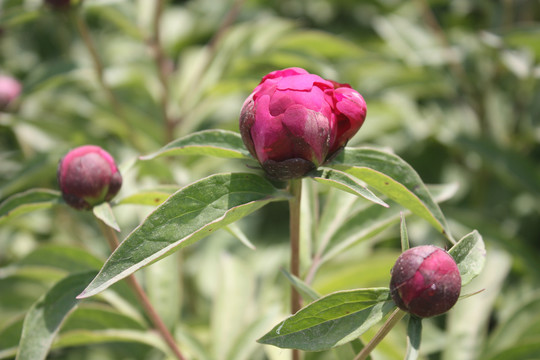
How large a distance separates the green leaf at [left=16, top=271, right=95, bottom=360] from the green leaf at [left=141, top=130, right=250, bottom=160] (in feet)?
0.93

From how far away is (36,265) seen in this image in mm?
1241

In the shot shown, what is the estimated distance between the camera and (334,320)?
80 centimetres

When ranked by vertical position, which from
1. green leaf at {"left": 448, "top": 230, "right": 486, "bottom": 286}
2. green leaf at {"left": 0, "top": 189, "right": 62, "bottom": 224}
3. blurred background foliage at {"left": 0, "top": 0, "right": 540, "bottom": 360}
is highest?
green leaf at {"left": 448, "top": 230, "right": 486, "bottom": 286}

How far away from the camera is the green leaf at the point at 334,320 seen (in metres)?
0.78

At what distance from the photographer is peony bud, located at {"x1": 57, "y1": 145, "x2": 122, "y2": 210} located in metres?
0.94

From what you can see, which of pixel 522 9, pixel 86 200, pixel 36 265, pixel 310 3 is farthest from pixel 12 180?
pixel 522 9

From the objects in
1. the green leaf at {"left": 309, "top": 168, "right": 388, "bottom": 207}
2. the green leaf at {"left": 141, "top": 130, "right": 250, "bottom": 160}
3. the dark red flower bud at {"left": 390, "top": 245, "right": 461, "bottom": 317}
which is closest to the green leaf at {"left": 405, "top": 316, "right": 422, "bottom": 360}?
the dark red flower bud at {"left": 390, "top": 245, "right": 461, "bottom": 317}

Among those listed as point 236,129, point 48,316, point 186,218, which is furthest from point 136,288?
point 236,129

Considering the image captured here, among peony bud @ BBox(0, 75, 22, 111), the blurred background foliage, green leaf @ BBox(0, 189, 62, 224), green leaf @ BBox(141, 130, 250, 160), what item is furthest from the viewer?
peony bud @ BBox(0, 75, 22, 111)

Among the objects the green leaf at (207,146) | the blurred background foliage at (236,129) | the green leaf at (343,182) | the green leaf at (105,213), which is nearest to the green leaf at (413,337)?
A: the green leaf at (343,182)

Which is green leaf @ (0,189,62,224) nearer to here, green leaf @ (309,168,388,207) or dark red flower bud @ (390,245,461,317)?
green leaf @ (309,168,388,207)

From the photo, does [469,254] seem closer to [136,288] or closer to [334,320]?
[334,320]

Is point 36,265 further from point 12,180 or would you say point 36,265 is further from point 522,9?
point 522,9

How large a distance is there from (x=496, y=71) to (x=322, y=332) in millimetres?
1642
